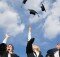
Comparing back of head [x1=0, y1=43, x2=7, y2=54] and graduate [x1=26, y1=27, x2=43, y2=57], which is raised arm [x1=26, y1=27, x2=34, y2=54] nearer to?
graduate [x1=26, y1=27, x2=43, y2=57]

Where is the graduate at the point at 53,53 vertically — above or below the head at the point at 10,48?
below

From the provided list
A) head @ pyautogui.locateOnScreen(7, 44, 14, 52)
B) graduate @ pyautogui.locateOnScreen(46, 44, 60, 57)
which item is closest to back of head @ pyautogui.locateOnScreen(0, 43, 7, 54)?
head @ pyautogui.locateOnScreen(7, 44, 14, 52)

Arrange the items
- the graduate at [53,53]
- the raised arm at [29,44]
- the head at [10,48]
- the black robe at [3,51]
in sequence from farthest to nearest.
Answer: the graduate at [53,53], the black robe at [3,51], the head at [10,48], the raised arm at [29,44]

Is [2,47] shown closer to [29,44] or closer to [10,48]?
[10,48]

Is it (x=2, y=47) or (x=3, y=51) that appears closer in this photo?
(x=3, y=51)

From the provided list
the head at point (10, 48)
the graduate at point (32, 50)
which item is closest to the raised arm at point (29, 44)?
the graduate at point (32, 50)

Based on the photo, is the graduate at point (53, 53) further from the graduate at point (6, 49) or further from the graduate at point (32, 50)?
the graduate at point (6, 49)

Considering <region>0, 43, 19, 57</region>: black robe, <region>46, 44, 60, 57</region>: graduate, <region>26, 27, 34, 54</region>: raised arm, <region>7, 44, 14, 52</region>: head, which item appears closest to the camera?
<region>26, 27, 34, 54</region>: raised arm

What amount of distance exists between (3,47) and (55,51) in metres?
2.36

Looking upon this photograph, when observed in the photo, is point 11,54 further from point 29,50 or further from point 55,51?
point 55,51

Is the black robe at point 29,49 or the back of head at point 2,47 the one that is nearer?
the black robe at point 29,49

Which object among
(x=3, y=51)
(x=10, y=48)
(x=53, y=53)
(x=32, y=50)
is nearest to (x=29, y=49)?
(x=32, y=50)

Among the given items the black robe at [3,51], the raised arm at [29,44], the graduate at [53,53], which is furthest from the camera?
the graduate at [53,53]

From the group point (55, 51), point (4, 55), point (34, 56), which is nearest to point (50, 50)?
point (55, 51)
